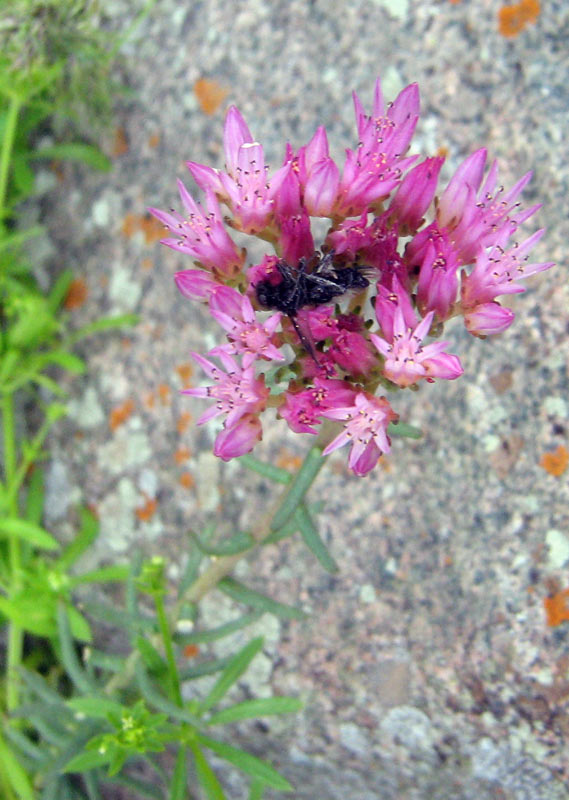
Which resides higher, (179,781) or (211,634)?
(211,634)

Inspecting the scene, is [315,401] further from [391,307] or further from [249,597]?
[249,597]

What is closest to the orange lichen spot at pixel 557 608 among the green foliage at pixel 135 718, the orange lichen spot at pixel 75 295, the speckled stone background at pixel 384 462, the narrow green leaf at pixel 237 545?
the speckled stone background at pixel 384 462

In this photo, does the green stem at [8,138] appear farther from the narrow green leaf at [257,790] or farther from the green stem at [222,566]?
the narrow green leaf at [257,790]

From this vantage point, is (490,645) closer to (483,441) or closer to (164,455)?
(483,441)

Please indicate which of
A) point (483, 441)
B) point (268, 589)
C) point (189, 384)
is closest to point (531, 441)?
point (483, 441)

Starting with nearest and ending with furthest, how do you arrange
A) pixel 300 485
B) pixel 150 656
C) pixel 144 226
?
pixel 300 485
pixel 150 656
pixel 144 226

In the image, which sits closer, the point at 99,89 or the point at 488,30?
the point at 488,30

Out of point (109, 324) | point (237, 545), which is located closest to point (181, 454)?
point (109, 324)
